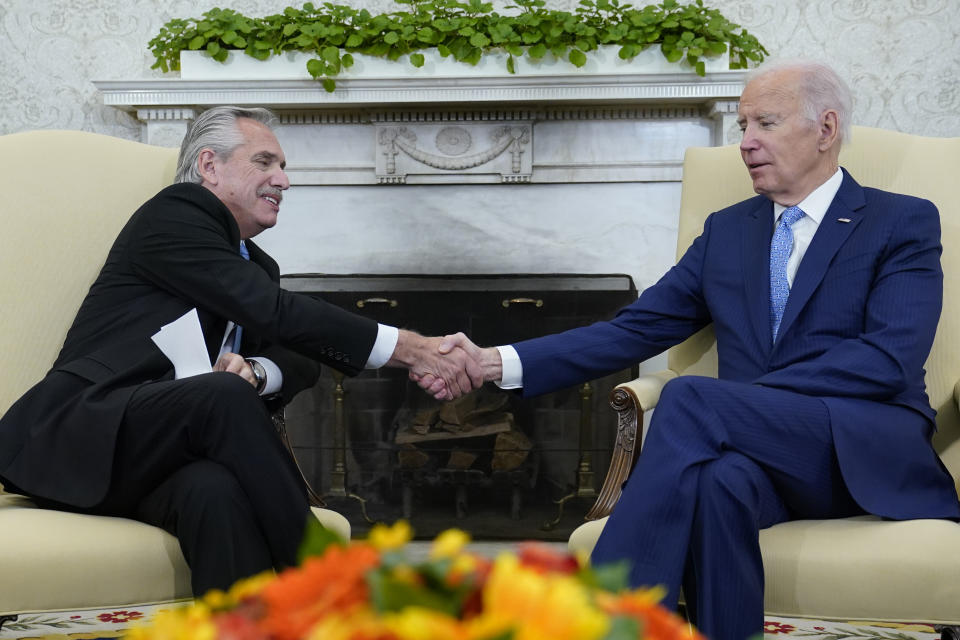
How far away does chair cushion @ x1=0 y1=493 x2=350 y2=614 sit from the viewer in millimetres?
1573

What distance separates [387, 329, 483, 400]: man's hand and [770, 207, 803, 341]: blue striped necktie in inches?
24.7

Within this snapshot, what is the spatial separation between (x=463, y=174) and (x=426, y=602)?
3053 mm

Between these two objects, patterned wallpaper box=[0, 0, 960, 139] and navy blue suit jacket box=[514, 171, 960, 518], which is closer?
navy blue suit jacket box=[514, 171, 960, 518]

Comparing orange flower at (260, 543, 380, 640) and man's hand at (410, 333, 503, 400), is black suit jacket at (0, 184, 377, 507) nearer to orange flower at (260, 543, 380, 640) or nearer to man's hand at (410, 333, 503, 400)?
man's hand at (410, 333, 503, 400)

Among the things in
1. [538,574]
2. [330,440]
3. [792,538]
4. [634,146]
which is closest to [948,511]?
[792,538]

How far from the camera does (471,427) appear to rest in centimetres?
346

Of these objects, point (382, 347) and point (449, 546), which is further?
point (382, 347)

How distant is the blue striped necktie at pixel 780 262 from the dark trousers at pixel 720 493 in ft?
0.91

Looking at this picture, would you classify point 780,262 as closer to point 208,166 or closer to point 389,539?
point 208,166

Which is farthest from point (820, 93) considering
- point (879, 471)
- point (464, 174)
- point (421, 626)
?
point (421, 626)

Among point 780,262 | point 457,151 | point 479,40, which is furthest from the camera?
point 457,151

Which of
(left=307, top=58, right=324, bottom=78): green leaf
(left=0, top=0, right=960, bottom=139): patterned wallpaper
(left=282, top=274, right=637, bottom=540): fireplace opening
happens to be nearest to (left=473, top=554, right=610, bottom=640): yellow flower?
(left=282, top=274, right=637, bottom=540): fireplace opening

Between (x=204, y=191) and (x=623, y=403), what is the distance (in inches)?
36.4

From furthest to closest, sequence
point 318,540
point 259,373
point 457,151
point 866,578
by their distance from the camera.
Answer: point 457,151, point 259,373, point 866,578, point 318,540
